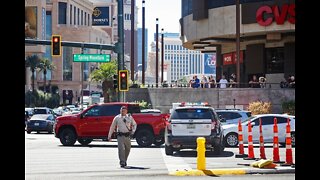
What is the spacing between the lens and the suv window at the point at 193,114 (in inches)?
893

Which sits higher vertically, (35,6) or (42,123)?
(35,6)

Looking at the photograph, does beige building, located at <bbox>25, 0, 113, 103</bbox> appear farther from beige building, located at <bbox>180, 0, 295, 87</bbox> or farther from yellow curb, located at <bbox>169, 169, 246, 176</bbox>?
yellow curb, located at <bbox>169, 169, 246, 176</bbox>

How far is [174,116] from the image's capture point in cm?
2283

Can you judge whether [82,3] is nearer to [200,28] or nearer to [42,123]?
[200,28]

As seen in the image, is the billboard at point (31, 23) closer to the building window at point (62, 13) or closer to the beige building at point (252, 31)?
the building window at point (62, 13)

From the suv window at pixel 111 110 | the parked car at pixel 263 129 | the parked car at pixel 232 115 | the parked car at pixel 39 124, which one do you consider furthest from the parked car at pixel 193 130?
the parked car at pixel 39 124

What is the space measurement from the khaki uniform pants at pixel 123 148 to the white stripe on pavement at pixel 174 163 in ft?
4.00

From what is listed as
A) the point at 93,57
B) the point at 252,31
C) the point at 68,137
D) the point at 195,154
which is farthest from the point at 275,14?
the point at 195,154

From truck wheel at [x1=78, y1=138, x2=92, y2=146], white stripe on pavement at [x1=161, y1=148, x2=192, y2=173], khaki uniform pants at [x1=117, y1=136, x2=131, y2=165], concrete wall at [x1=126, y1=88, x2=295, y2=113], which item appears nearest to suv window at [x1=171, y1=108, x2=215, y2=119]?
white stripe on pavement at [x1=161, y1=148, x2=192, y2=173]

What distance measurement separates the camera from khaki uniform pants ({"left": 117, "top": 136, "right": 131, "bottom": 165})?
1850cm

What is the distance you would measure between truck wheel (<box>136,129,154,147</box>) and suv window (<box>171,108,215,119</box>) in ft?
17.1

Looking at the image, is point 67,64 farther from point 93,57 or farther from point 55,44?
point 55,44
